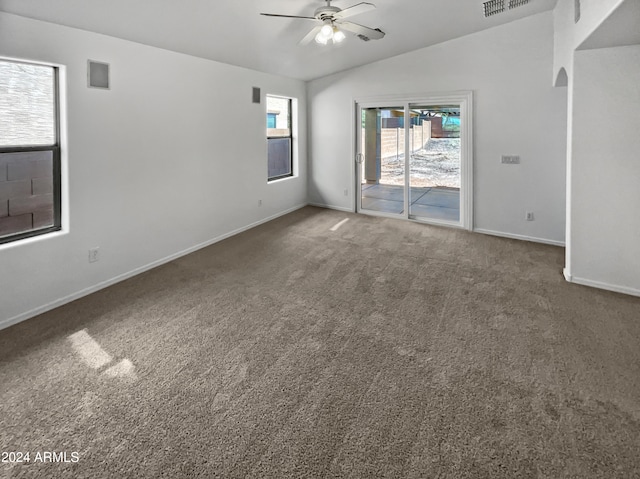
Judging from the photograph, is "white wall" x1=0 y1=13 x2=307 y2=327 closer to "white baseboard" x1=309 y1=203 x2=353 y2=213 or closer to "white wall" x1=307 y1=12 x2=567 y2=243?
"white baseboard" x1=309 y1=203 x2=353 y2=213

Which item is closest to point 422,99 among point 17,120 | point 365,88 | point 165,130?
→ point 365,88

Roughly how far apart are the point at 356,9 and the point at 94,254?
10.9 ft

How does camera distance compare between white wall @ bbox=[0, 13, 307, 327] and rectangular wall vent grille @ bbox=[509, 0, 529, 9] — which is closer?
white wall @ bbox=[0, 13, 307, 327]

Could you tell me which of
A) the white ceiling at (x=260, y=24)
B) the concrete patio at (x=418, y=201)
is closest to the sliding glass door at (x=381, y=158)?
the concrete patio at (x=418, y=201)

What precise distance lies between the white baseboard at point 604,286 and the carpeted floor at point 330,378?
10 centimetres

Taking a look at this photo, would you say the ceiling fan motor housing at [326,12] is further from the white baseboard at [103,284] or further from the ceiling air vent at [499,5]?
the white baseboard at [103,284]

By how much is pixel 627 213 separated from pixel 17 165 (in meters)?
5.29

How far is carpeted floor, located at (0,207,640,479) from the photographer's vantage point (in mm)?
1830

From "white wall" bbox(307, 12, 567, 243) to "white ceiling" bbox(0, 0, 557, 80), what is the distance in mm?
240

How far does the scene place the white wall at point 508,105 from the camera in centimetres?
512

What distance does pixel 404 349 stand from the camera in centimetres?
278

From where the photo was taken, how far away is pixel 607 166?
142 inches

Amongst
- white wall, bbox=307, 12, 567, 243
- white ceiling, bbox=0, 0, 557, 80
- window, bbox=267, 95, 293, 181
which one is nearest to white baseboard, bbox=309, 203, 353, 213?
window, bbox=267, 95, 293, 181

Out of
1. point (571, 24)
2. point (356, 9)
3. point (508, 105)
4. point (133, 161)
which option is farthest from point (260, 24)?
point (508, 105)
